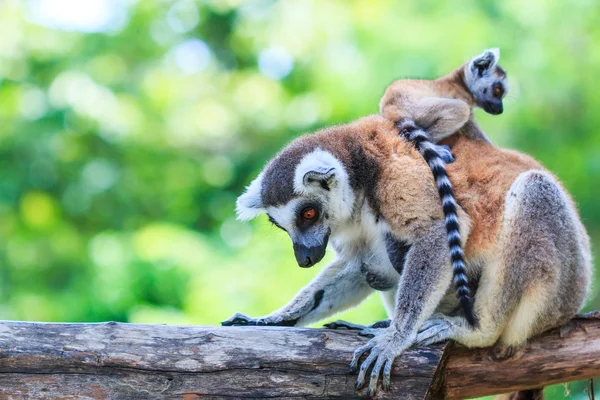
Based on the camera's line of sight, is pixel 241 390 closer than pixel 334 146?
Yes

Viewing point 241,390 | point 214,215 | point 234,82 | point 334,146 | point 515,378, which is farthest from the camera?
point 234,82

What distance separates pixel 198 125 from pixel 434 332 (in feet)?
24.0

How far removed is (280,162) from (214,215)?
630 cm

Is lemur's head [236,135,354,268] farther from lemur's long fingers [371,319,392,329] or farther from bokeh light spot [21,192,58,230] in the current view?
bokeh light spot [21,192,58,230]

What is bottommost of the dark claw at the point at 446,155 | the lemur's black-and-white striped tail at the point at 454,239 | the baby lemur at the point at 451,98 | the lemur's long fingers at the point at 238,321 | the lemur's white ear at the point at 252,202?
A: the lemur's long fingers at the point at 238,321

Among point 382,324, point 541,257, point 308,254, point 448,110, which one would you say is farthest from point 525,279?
point 448,110

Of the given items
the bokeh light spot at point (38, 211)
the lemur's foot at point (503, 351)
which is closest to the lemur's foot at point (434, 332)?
the lemur's foot at point (503, 351)

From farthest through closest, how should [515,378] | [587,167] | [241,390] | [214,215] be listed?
[214,215]
[587,167]
[515,378]
[241,390]

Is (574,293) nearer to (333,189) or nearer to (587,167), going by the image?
(333,189)

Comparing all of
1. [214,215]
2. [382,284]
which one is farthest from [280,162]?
[214,215]

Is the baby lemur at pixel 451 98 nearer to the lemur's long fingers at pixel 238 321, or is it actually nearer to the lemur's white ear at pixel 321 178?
the lemur's white ear at pixel 321 178

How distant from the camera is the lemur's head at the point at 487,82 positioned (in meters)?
6.16

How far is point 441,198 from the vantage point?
4246 mm

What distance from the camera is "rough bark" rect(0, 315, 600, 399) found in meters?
3.81
